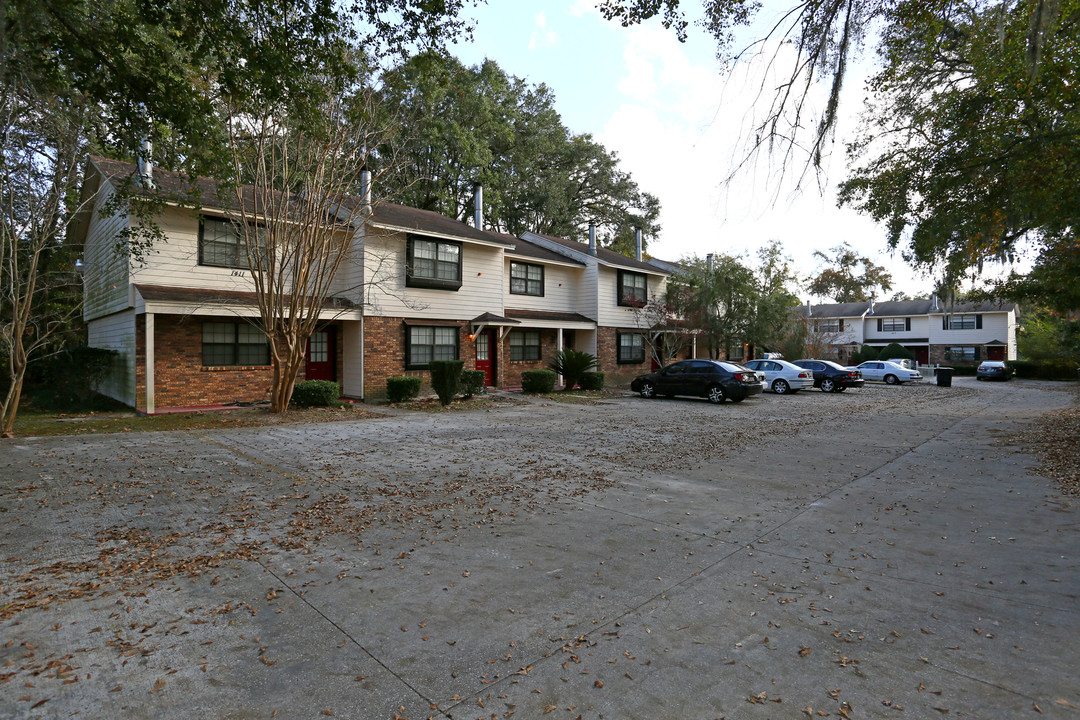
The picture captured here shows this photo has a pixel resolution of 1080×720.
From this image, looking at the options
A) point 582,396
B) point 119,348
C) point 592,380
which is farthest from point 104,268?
→ point 592,380

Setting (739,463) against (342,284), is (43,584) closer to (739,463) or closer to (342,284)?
(739,463)

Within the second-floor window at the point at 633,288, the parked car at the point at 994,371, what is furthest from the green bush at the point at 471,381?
the parked car at the point at 994,371

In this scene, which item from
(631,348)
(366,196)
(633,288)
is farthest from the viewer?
(631,348)

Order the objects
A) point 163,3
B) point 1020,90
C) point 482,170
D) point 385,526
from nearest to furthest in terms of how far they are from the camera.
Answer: point 385,526, point 163,3, point 1020,90, point 482,170

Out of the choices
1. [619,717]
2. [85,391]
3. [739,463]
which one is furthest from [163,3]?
[85,391]

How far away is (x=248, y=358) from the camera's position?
16266mm

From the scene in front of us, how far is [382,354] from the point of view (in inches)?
709

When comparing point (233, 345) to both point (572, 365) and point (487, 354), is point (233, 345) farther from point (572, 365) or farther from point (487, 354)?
Result: point (572, 365)

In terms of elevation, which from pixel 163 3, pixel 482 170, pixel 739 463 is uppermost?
pixel 482 170

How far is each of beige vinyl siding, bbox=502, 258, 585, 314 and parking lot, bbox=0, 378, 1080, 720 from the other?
590 inches

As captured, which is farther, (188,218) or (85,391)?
(85,391)

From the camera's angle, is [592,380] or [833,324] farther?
[833,324]

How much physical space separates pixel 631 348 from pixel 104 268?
64.6 ft

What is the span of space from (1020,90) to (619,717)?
1030cm
